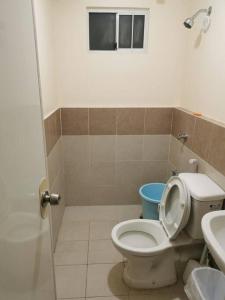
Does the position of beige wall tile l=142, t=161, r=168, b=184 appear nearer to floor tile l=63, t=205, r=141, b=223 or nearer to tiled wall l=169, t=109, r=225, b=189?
tiled wall l=169, t=109, r=225, b=189

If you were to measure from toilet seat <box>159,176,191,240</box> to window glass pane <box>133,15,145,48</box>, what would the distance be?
4.37 feet

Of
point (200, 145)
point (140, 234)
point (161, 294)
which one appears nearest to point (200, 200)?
point (200, 145)

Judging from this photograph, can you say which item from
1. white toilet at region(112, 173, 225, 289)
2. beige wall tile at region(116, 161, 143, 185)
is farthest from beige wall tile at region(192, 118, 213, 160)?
beige wall tile at region(116, 161, 143, 185)

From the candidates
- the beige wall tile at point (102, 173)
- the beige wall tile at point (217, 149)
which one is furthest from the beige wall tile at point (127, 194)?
the beige wall tile at point (217, 149)

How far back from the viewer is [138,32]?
2.17 m

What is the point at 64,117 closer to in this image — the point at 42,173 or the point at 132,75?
the point at 132,75

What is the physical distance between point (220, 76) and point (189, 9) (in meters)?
0.90

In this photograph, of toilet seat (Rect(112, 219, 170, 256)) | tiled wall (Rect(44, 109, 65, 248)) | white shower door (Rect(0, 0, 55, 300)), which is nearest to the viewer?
white shower door (Rect(0, 0, 55, 300))

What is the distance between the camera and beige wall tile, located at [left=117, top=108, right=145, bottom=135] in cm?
232

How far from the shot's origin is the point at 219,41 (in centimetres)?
A: 157

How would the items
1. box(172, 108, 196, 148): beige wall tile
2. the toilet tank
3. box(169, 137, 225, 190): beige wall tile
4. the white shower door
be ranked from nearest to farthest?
the white shower door, the toilet tank, box(169, 137, 225, 190): beige wall tile, box(172, 108, 196, 148): beige wall tile

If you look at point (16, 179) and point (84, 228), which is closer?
point (16, 179)

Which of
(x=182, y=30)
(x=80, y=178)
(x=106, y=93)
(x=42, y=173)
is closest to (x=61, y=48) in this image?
(x=106, y=93)

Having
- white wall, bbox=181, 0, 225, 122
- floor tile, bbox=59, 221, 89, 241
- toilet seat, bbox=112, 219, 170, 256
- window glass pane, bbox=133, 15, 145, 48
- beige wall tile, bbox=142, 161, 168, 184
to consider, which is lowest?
floor tile, bbox=59, 221, 89, 241
